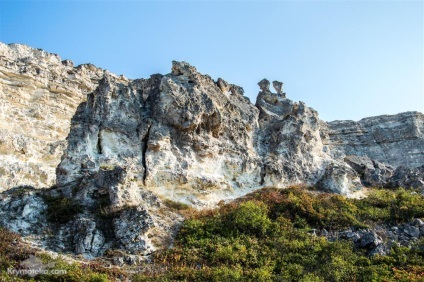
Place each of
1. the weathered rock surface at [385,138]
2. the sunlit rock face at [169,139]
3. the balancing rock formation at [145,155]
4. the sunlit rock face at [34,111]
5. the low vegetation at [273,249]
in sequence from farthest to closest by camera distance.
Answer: the weathered rock surface at [385,138] → the sunlit rock face at [34,111] → the sunlit rock face at [169,139] → the balancing rock formation at [145,155] → the low vegetation at [273,249]

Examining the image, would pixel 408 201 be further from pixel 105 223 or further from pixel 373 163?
pixel 105 223

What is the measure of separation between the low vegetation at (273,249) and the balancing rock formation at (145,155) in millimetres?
1597

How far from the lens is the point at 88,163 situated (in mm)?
22953

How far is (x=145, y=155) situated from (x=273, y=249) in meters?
9.65

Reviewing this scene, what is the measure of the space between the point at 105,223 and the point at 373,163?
26.5 metres

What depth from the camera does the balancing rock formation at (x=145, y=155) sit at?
19.0 m

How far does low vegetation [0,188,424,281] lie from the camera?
51.8 feet

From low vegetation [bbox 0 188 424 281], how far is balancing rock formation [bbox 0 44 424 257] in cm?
160

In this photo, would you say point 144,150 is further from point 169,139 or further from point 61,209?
point 61,209

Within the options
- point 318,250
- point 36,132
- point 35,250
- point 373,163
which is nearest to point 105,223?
point 35,250

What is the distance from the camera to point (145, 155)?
24.5 meters

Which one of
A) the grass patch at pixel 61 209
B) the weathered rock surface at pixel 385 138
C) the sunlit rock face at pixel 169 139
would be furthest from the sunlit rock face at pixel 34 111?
the weathered rock surface at pixel 385 138

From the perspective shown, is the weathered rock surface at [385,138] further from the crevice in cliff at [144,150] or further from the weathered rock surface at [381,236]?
the crevice in cliff at [144,150]

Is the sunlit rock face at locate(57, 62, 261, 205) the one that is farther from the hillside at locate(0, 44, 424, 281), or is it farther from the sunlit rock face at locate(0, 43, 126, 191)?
the sunlit rock face at locate(0, 43, 126, 191)
